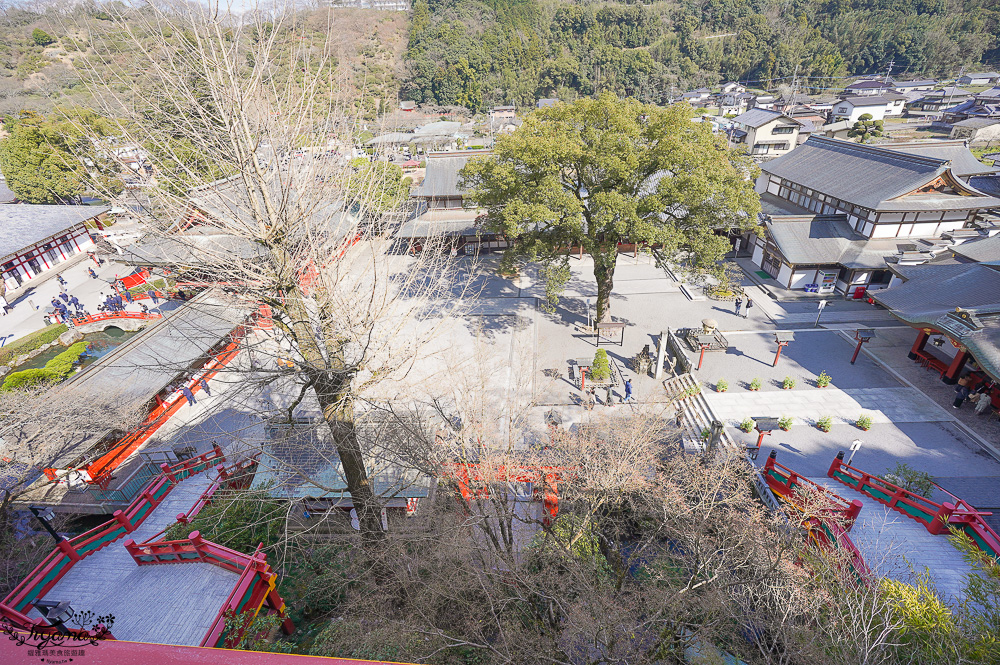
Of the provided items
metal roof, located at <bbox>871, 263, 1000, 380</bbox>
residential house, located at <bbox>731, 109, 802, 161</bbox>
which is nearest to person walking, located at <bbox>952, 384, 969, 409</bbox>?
metal roof, located at <bbox>871, 263, 1000, 380</bbox>

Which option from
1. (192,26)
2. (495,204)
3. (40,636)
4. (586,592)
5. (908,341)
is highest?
(192,26)

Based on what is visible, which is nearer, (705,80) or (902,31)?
(902,31)

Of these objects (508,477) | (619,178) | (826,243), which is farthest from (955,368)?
(508,477)

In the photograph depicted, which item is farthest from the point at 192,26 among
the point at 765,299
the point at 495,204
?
the point at 765,299

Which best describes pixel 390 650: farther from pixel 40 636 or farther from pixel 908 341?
pixel 908 341

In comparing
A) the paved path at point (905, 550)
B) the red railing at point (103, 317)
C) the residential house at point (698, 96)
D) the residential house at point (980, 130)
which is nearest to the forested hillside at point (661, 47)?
the residential house at point (698, 96)

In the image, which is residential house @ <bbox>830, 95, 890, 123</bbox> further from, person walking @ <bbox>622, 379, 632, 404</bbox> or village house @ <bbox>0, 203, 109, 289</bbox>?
village house @ <bbox>0, 203, 109, 289</bbox>
